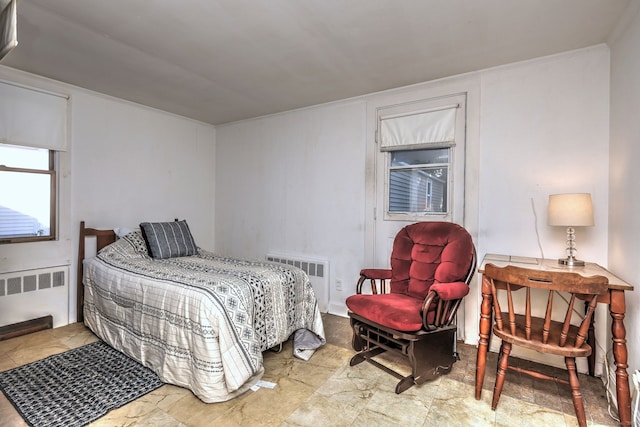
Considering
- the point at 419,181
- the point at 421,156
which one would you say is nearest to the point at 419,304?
the point at 419,181

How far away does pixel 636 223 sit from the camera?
71.1 inches

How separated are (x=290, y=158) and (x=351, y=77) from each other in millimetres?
1365

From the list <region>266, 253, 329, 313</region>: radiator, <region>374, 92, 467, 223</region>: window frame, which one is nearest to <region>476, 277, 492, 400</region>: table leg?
<region>374, 92, 467, 223</region>: window frame

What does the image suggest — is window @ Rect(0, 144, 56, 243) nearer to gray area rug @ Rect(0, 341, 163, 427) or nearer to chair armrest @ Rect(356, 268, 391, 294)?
gray area rug @ Rect(0, 341, 163, 427)

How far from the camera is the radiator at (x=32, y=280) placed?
9.42 ft

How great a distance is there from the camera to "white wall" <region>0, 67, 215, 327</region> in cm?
305

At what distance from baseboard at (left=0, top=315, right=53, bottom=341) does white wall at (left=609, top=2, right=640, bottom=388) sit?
4.59 metres

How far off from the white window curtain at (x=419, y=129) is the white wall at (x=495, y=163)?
9.2 inches

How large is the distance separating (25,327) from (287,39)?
346 centimetres

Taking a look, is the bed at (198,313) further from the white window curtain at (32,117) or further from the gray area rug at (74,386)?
the white window curtain at (32,117)

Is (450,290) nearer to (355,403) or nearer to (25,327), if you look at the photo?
(355,403)

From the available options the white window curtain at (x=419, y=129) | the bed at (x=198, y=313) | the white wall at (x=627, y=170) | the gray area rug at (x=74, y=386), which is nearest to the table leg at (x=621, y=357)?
the white wall at (x=627, y=170)

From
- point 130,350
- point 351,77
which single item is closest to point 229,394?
point 130,350

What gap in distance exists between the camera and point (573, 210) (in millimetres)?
2141
